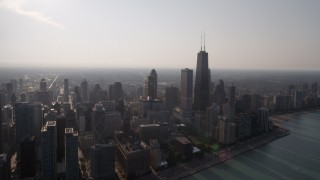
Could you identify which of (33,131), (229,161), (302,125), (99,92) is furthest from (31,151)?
(302,125)

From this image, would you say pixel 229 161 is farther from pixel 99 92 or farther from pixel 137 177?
pixel 99 92

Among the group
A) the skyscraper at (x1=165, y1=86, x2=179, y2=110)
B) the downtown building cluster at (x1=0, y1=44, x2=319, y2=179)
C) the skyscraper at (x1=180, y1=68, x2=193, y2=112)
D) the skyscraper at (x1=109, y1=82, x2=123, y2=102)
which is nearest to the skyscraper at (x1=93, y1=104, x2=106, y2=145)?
the downtown building cluster at (x1=0, y1=44, x2=319, y2=179)

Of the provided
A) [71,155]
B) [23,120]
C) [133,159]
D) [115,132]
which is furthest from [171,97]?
[71,155]

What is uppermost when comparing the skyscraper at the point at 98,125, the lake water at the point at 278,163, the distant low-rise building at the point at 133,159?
the skyscraper at the point at 98,125

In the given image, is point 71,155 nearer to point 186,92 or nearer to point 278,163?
point 278,163

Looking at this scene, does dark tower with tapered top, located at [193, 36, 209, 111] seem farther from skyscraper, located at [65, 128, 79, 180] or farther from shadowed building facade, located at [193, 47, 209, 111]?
skyscraper, located at [65, 128, 79, 180]

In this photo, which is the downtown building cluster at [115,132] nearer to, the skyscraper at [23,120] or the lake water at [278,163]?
the skyscraper at [23,120]

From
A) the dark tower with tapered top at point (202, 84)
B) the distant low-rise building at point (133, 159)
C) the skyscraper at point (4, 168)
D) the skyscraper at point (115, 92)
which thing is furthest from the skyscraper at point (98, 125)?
the skyscraper at point (115, 92)
